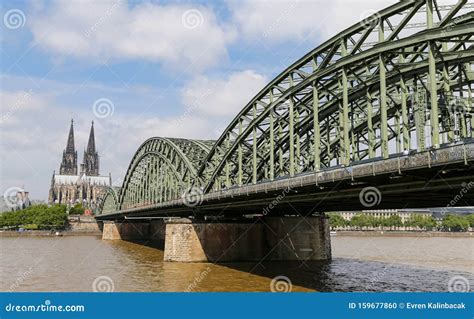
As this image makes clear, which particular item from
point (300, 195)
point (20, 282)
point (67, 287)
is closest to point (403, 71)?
point (300, 195)

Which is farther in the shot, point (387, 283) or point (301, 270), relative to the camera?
point (301, 270)

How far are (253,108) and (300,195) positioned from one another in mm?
10673

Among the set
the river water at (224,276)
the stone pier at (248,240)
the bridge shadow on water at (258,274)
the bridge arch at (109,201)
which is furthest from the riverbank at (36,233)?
the bridge shadow on water at (258,274)

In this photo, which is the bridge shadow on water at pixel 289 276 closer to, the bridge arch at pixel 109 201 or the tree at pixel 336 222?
the bridge arch at pixel 109 201

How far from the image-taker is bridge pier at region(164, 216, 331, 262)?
48.0m

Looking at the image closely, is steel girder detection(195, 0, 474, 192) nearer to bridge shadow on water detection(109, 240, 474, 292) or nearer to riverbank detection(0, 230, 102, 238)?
bridge shadow on water detection(109, 240, 474, 292)

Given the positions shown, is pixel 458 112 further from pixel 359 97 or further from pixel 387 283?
pixel 387 283

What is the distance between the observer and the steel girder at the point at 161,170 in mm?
68500

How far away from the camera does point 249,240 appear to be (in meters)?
49.5

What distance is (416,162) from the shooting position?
64.7ft

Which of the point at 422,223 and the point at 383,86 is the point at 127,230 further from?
the point at 422,223

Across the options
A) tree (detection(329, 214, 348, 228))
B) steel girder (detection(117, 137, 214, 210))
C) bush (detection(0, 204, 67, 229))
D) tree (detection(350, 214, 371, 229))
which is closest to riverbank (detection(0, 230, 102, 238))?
bush (detection(0, 204, 67, 229))

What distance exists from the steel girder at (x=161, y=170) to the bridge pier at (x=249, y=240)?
504 inches

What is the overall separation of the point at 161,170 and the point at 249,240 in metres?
34.8
